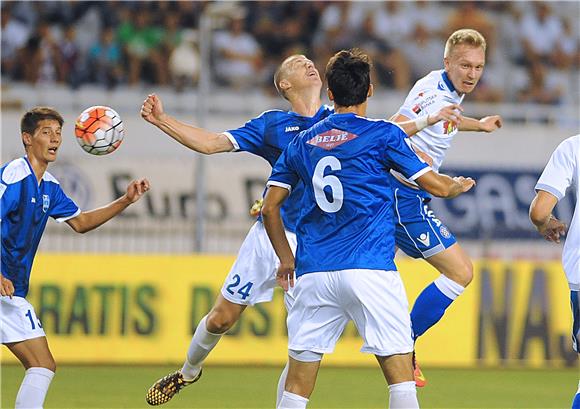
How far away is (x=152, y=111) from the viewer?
8.08 meters

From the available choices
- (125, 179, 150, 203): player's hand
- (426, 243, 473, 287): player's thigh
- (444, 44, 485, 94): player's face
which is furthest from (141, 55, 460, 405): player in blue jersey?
(426, 243, 473, 287): player's thigh

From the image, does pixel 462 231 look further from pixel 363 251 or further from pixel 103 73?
pixel 363 251

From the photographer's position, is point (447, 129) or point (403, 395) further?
point (447, 129)

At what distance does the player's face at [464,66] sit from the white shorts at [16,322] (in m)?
3.47

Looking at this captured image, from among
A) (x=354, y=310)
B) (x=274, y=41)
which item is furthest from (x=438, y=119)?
(x=274, y=41)

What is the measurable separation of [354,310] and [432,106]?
2142 millimetres

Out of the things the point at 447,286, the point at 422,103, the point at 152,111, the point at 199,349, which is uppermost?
the point at 422,103

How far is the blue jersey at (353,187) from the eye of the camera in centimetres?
684

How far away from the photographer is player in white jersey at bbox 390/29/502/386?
8.73 m

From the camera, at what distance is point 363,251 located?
6.83 m

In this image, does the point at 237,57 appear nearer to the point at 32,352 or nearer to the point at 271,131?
the point at 271,131

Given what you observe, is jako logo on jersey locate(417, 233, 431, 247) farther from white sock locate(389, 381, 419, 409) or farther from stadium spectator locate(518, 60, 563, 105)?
stadium spectator locate(518, 60, 563, 105)

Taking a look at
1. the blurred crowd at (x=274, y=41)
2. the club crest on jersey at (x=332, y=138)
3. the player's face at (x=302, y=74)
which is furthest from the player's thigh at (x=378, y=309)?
the blurred crowd at (x=274, y=41)

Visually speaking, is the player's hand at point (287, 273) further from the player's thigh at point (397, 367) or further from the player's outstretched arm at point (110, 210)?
the player's outstretched arm at point (110, 210)
